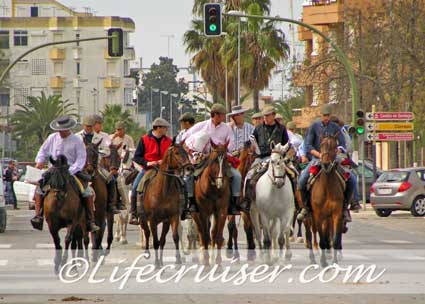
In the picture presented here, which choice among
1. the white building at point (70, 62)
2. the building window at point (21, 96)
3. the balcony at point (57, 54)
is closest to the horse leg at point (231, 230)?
the building window at point (21, 96)

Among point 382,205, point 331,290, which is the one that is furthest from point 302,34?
point 331,290

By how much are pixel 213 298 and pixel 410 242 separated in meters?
13.2

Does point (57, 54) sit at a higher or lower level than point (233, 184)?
higher

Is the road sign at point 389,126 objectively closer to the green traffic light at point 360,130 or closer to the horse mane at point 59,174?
the green traffic light at point 360,130

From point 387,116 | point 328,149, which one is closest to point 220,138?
point 328,149

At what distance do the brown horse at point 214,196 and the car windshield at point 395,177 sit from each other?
2134cm

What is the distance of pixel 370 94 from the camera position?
2388 inches

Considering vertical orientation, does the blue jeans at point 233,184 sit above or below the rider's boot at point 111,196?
above

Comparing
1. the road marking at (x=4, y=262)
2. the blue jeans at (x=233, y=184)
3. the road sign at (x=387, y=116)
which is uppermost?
the road sign at (x=387, y=116)

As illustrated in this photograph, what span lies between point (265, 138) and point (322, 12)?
62539mm

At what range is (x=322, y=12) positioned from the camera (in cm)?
8550

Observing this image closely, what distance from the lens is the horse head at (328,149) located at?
2189 centimetres

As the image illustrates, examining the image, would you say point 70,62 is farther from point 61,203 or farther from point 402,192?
point 61,203

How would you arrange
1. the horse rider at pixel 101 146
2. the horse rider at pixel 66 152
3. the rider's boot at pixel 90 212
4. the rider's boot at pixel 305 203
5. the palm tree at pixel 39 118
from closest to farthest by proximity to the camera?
the horse rider at pixel 66 152 < the rider's boot at pixel 90 212 < the rider's boot at pixel 305 203 < the horse rider at pixel 101 146 < the palm tree at pixel 39 118
